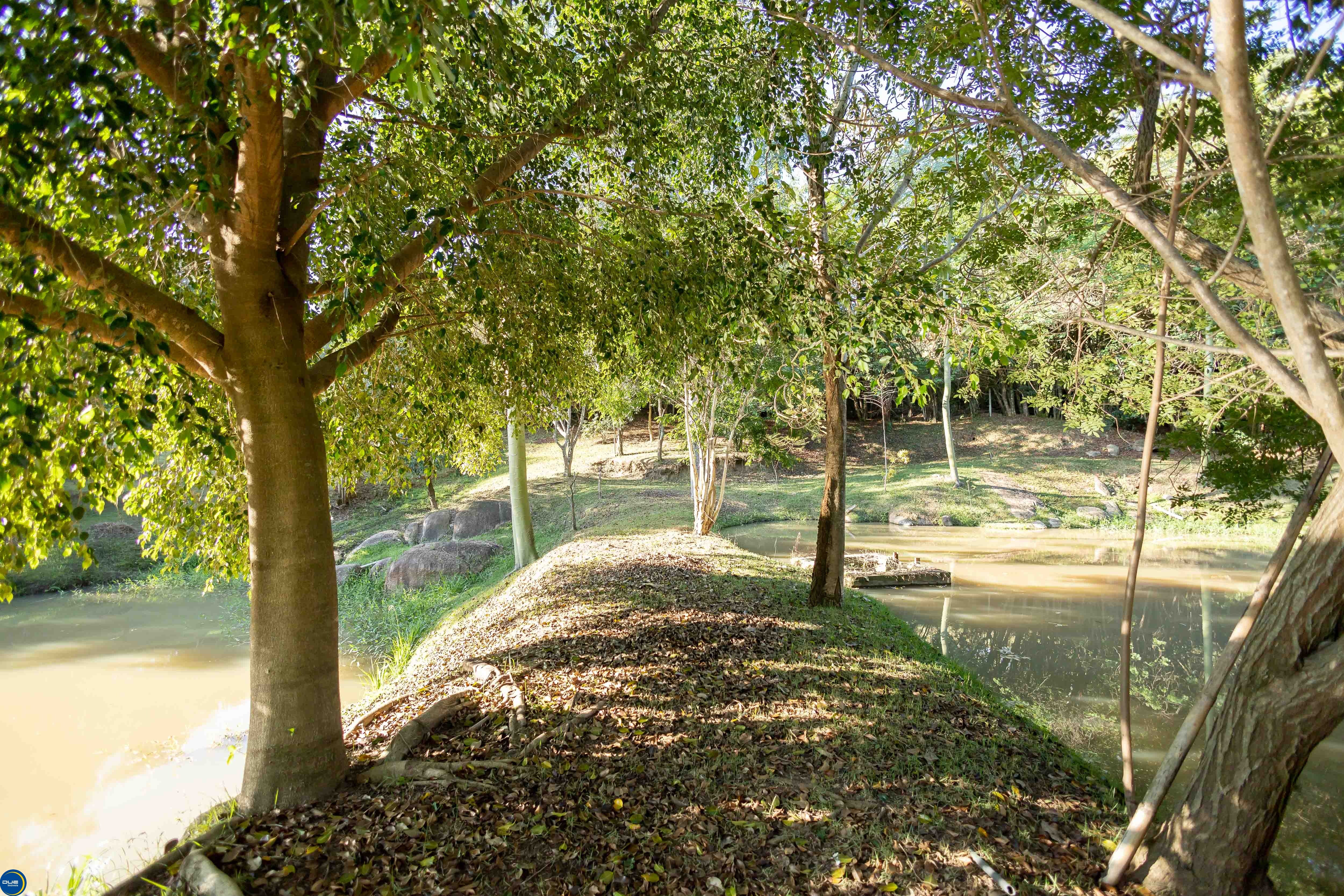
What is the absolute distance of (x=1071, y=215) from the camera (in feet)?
22.5

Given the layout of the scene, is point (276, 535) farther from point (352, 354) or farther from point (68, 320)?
point (68, 320)

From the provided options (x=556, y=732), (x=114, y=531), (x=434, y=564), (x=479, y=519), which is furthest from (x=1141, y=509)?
(x=114, y=531)

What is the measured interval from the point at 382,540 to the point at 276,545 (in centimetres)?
1830

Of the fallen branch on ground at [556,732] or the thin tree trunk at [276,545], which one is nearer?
the thin tree trunk at [276,545]

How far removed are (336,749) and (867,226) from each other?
26.4 feet

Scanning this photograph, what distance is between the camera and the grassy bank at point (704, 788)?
3811mm

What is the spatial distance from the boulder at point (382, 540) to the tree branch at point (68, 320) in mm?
18345

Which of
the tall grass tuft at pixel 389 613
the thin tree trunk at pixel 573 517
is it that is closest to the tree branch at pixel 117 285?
A: the tall grass tuft at pixel 389 613

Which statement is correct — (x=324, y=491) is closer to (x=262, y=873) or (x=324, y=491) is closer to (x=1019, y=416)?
(x=262, y=873)

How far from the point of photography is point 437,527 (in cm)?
2142

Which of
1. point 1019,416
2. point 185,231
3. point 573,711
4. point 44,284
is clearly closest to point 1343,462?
point 573,711

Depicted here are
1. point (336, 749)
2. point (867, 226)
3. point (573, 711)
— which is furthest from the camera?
point (867, 226)

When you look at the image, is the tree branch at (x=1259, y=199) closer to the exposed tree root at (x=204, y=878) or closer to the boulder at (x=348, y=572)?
the exposed tree root at (x=204, y=878)

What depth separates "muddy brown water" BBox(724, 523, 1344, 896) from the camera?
21.2 feet
